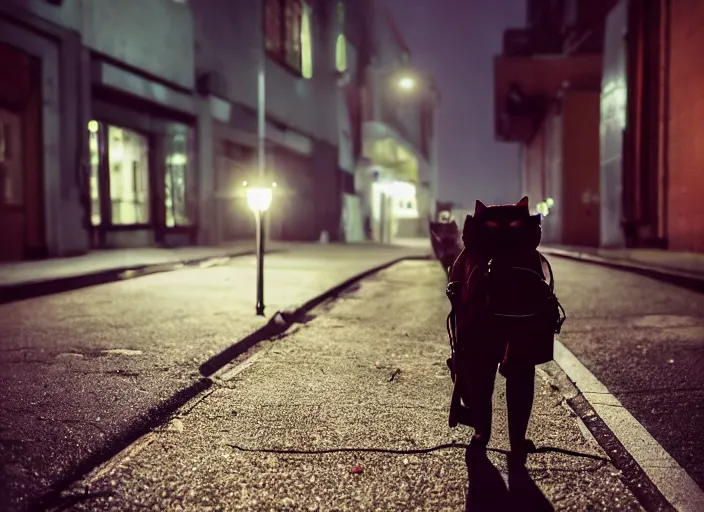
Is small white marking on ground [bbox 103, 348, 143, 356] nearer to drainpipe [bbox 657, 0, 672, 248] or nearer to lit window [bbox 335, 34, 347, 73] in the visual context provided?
drainpipe [bbox 657, 0, 672, 248]

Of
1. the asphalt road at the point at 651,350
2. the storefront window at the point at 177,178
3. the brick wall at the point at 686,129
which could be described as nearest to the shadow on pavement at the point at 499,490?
the asphalt road at the point at 651,350

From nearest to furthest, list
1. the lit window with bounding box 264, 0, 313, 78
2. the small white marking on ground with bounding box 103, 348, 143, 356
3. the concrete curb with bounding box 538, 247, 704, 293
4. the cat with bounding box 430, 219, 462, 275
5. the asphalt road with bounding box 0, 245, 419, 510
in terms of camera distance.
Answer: the asphalt road with bounding box 0, 245, 419, 510 → the small white marking on ground with bounding box 103, 348, 143, 356 → the cat with bounding box 430, 219, 462, 275 → the concrete curb with bounding box 538, 247, 704, 293 → the lit window with bounding box 264, 0, 313, 78

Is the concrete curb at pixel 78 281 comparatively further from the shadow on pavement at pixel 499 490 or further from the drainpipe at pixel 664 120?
the drainpipe at pixel 664 120

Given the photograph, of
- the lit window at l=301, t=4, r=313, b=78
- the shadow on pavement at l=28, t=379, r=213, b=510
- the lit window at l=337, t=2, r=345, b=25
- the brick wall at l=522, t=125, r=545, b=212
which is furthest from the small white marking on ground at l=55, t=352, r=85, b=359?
the brick wall at l=522, t=125, r=545, b=212

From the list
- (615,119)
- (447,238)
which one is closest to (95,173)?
(447,238)

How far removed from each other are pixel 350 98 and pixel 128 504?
108 ft

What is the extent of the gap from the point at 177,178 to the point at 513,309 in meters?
19.2

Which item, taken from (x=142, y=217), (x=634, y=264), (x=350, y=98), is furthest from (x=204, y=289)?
(x=350, y=98)

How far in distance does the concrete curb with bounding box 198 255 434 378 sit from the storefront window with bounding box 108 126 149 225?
1026 centimetres

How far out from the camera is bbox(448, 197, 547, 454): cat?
292cm

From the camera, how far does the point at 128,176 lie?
1952 centimetres

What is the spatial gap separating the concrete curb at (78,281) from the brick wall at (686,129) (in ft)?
41.3

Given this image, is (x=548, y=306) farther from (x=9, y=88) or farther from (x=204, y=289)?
(x=9, y=88)

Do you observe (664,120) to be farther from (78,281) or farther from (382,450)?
(382,450)
